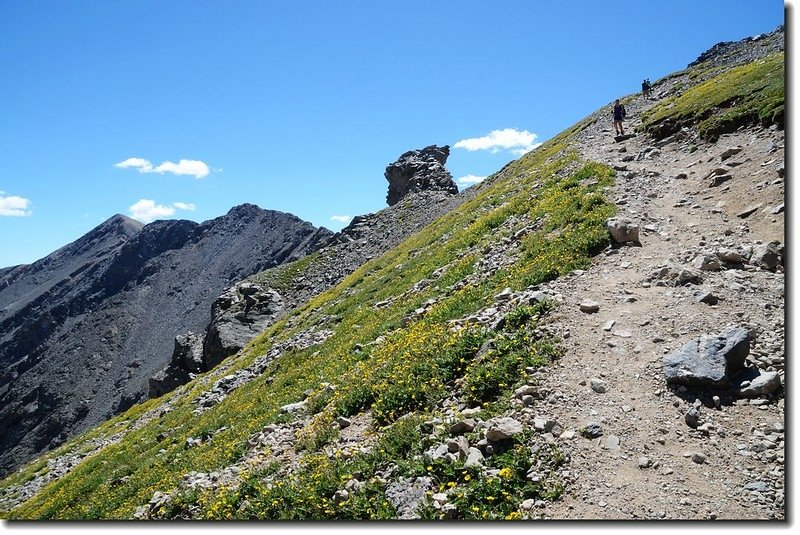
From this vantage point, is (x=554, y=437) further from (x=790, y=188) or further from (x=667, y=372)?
(x=790, y=188)

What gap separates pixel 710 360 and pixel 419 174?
93.1m

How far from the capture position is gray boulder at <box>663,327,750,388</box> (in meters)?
8.27

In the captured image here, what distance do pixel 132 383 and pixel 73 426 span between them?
19604mm

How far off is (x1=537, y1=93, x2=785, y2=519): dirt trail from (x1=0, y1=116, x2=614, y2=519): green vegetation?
783mm

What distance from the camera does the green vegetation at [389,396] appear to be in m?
8.73

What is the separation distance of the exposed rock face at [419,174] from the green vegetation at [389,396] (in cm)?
6672

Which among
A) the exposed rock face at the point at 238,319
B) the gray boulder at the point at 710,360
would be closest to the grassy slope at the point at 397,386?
the gray boulder at the point at 710,360

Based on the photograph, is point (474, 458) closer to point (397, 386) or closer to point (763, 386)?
point (397, 386)

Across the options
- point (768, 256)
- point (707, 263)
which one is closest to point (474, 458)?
point (707, 263)

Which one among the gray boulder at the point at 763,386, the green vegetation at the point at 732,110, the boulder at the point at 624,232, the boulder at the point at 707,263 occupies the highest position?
the green vegetation at the point at 732,110

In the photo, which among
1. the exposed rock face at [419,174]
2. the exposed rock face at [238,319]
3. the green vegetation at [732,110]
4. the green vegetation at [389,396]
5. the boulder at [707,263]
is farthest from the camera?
the exposed rock face at [419,174]

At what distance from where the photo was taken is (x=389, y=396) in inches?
465

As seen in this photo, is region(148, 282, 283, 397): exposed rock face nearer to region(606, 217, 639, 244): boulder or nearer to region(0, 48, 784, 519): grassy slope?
region(0, 48, 784, 519): grassy slope

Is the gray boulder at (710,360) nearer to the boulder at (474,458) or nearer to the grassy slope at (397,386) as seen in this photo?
the grassy slope at (397,386)
